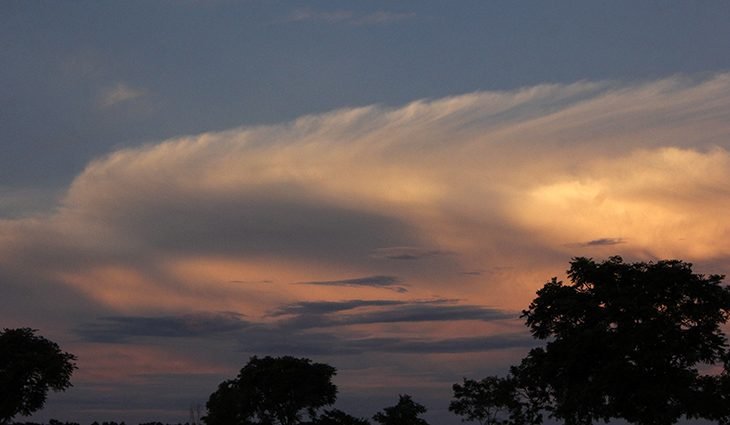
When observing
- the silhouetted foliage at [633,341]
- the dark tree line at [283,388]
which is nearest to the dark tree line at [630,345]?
the silhouetted foliage at [633,341]

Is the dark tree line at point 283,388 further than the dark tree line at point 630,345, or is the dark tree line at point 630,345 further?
the dark tree line at point 283,388

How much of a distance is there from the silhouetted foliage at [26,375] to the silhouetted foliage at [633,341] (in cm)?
5995

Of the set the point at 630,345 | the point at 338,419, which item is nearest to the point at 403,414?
the point at 338,419

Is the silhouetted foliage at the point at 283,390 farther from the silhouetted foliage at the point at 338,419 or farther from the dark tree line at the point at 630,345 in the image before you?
the dark tree line at the point at 630,345

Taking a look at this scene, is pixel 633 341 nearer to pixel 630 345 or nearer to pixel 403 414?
pixel 630 345

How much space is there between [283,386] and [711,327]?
7189cm

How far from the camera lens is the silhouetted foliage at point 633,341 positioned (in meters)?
70.6

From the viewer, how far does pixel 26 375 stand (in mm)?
113438

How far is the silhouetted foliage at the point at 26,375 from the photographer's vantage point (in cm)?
11200

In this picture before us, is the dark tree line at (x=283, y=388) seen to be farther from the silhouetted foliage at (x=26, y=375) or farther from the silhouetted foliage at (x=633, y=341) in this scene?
the silhouetted foliage at (x=633, y=341)

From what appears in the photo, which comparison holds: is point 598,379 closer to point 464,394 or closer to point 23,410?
point 464,394

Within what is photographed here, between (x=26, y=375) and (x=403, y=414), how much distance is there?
42.3 meters

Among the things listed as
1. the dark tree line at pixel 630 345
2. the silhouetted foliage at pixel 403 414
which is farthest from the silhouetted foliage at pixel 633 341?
the silhouetted foliage at pixel 403 414

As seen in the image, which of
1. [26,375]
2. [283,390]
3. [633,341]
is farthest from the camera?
[283,390]
